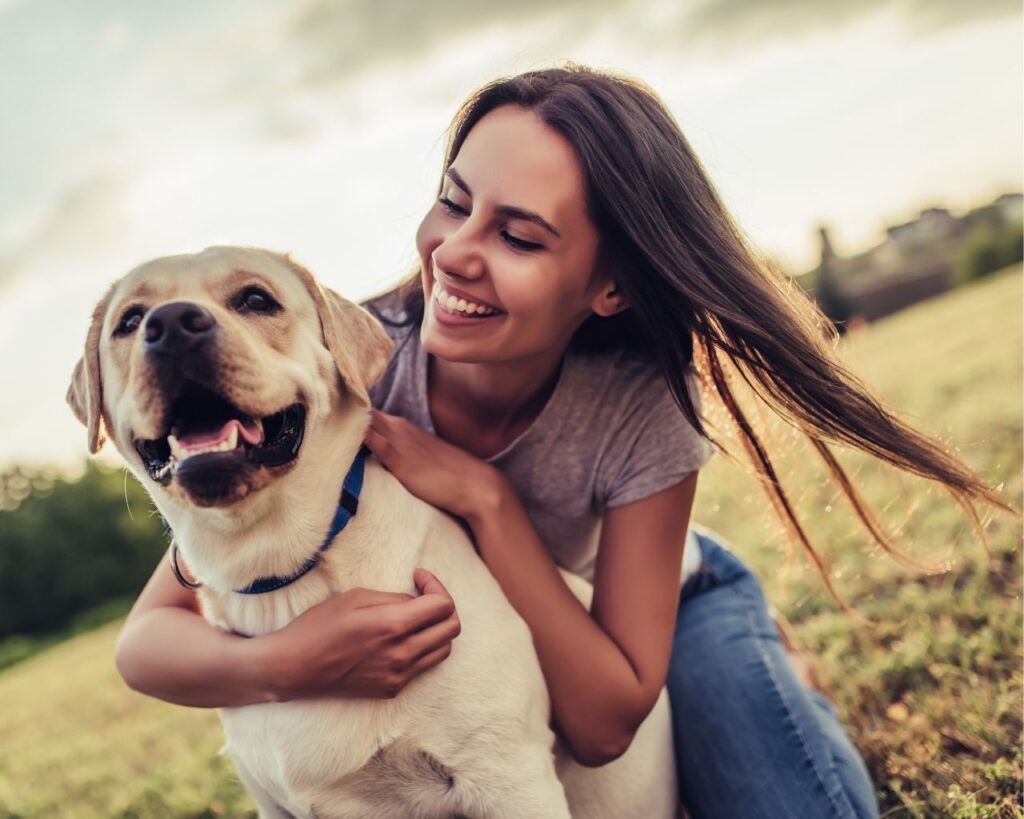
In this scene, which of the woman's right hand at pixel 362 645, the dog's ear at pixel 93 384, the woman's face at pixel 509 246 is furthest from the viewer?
the woman's face at pixel 509 246

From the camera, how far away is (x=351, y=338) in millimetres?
2385

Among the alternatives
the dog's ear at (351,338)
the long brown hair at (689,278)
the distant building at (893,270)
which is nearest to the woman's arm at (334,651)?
the dog's ear at (351,338)

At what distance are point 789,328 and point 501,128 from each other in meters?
1.00

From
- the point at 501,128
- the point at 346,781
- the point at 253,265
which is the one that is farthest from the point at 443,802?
the point at 501,128

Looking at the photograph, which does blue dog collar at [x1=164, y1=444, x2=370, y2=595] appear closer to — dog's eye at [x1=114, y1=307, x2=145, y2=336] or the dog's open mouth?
the dog's open mouth

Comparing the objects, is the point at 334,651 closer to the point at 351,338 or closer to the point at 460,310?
the point at 351,338

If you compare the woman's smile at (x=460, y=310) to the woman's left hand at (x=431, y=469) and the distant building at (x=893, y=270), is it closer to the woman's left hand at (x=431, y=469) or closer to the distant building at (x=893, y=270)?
the woman's left hand at (x=431, y=469)

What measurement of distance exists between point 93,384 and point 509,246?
1147mm

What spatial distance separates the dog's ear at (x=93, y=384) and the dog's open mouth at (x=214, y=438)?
0.26 meters

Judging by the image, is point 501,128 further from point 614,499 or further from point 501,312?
point 614,499

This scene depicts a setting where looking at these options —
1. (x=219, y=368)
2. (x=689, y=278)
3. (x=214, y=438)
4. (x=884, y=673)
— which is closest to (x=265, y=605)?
(x=214, y=438)

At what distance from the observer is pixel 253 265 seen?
7.57 feet

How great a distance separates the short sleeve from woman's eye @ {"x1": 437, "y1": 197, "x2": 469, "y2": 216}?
751 millimetres

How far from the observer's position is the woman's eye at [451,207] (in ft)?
8.39
